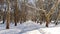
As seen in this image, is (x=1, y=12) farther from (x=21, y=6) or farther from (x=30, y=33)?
(x=30, y=33)

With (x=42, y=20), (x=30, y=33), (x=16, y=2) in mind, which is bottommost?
(x=42, y=20)

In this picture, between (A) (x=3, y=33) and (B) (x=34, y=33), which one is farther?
(A) (x=3, y=33)

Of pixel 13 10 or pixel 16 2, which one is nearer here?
pixel 16 2

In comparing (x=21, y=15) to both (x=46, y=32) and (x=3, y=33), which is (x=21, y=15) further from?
(x=46, y=32)

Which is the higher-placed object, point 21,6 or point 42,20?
point 21,6

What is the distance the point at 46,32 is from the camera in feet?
38.9

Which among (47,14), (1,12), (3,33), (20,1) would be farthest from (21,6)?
(3,33)

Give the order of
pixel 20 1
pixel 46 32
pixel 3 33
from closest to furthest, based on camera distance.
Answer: pixel 46 32 < pixel 3 33 < pixel 20 1

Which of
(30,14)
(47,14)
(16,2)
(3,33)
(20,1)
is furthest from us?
(30,14)

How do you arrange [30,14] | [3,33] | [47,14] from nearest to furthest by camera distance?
[3,33], [47,14], [30,14]

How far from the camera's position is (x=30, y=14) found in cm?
2684

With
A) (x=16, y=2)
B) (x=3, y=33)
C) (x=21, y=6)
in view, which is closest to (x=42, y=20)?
(x=21, y=6)

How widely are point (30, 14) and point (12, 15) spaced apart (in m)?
4.21

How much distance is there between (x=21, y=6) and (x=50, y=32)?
11.5 m
